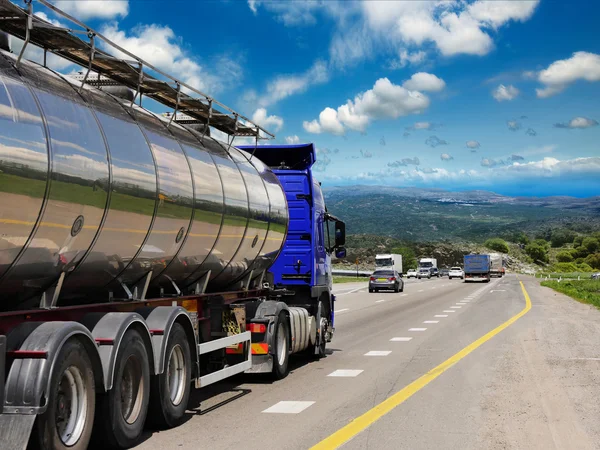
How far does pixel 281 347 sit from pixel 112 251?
5.21 meters

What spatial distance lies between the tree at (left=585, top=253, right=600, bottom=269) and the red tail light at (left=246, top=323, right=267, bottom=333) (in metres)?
186

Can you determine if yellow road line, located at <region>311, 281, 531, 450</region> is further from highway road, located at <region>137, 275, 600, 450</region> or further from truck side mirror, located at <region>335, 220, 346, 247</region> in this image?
truck side mirror, located at <region>335, 220, 346, 247</region>

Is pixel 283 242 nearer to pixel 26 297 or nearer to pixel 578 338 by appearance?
pixel 26 297

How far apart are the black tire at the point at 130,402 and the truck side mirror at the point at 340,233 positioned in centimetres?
821

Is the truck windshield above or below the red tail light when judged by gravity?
above

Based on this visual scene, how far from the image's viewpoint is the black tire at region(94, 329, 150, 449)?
682 centimetres

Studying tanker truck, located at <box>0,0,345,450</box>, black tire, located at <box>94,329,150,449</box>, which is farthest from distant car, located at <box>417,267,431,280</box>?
black tire, located at <box>94,329,150,449</box>

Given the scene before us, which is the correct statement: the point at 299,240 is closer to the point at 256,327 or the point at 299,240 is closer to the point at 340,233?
the point at 340,233

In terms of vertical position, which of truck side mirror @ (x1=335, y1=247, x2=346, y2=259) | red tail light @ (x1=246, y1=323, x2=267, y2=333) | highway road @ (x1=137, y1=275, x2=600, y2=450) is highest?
truck side mirror @ (x1=335, y1=247, x2=346, y2=259)

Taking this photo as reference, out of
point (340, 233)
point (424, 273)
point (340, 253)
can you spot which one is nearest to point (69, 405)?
point (340, 253)

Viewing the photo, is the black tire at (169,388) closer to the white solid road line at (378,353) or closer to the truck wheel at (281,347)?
the truck wheel at (281,347)

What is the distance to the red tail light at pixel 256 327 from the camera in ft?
37.4

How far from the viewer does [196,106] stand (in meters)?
10.0

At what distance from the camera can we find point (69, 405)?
6348 millimetres
